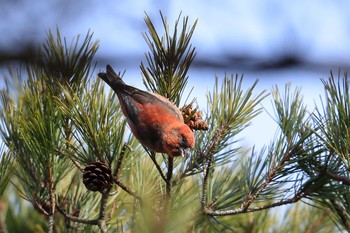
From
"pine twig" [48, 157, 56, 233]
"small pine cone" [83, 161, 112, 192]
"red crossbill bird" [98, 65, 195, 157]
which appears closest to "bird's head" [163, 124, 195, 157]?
"red crossbill bird" [98, 65, 195, 157]

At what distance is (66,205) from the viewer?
63.8 inches

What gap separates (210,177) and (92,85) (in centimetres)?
36

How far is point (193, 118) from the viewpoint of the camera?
1.47 metres

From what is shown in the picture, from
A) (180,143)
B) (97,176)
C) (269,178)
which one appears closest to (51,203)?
(97,176)

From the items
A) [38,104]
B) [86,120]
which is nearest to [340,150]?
[86,120]

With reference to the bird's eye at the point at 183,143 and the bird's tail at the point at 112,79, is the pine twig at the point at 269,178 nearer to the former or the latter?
the bird's eye at the point at 183,143

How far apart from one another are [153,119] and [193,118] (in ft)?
1.21

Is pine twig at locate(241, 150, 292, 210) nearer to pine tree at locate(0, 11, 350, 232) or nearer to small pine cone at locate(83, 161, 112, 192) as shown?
pine tree at locate(0, 11, 350, 232)

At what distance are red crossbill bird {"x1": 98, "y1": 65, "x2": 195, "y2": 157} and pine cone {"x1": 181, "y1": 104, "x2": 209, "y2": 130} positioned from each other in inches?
0.5

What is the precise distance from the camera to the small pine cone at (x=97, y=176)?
1307mm

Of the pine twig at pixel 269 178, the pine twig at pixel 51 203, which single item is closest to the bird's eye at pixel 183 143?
the pine twig at pixel 269 178

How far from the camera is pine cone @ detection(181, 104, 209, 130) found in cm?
145

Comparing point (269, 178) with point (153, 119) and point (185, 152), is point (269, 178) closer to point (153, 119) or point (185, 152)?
point (185, 152)

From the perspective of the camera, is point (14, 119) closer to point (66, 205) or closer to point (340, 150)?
point (66, 205)
